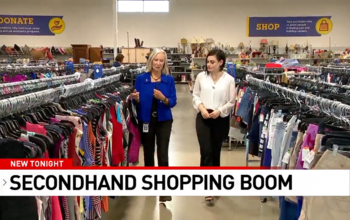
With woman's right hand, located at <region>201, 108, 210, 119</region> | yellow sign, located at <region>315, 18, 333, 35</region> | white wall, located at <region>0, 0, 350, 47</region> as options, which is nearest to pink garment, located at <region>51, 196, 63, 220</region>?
woman's right hand, located at <region>201, 108, 210, 119</region>

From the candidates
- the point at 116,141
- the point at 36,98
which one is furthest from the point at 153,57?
the point at 36,98

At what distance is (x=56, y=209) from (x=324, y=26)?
17877 millimetres

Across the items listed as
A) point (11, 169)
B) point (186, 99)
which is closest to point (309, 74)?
point (11, 169)

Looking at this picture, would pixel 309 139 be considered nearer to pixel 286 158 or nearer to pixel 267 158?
pixel 286 158

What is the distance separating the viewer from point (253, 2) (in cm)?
1733

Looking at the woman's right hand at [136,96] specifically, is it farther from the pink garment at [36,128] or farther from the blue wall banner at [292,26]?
the blue wall banner at [292,26]

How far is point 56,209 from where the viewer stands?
74.4 inches

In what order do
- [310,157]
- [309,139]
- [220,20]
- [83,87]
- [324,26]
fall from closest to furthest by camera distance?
[310,157], [309,139], [83,87], [324,26], [220,20]

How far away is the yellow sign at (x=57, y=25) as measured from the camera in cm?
1767

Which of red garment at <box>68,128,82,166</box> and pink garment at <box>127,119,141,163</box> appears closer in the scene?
red garment at <box>68,128,82,166</box>

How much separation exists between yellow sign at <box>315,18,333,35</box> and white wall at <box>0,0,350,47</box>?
19 cm

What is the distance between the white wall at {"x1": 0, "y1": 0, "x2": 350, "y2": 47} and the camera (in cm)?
1728

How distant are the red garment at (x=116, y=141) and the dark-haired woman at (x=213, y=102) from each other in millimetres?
843

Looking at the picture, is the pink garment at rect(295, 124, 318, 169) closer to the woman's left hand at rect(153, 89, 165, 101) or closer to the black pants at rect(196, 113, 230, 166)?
the black pants at rect(196, 113, 230, 166)
